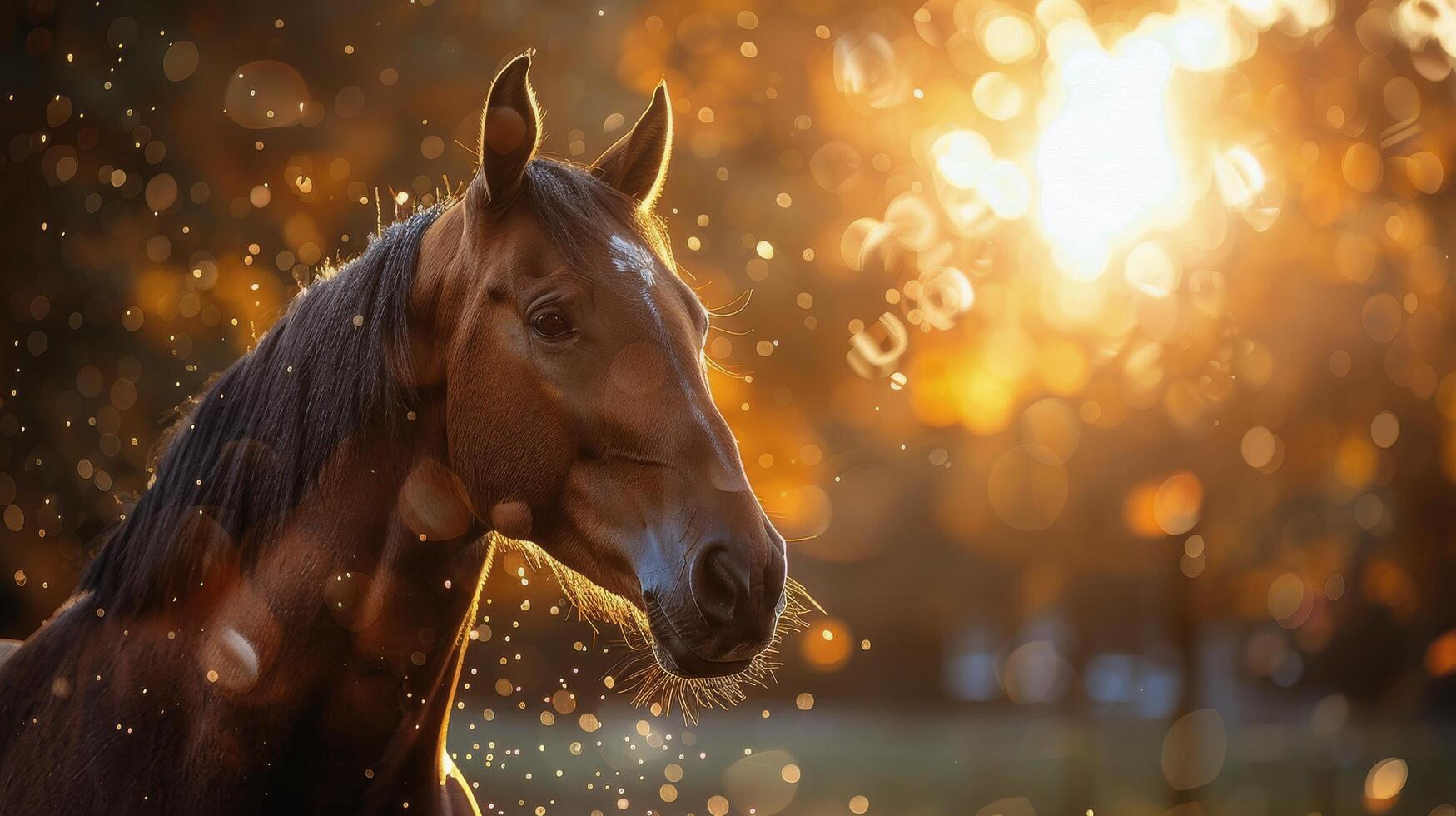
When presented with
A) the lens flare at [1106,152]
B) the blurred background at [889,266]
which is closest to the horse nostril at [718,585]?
the blurred background at [889,266]

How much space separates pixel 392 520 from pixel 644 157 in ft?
3.59

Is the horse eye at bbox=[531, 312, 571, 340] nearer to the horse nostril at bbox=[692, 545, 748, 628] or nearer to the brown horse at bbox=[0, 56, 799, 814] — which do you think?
the brown horse at bbox=[0, 56, 799, 814]

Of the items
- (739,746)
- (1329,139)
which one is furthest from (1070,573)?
(1329,139)

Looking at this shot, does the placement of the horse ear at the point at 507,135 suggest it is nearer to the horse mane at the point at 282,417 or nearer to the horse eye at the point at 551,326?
the horse mane at the point at 282,417

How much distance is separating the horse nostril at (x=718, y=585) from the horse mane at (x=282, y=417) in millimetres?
673

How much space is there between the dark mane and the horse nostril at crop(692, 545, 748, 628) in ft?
2.30

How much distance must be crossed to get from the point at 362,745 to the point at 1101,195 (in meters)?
9.67

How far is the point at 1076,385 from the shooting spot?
13.3m

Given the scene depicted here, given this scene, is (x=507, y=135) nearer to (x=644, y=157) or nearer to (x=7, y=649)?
(x=644, y=157)

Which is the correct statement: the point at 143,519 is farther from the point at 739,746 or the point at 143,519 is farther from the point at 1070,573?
the point at 1070,573

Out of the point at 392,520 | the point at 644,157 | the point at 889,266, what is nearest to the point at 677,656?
the point at 392,520

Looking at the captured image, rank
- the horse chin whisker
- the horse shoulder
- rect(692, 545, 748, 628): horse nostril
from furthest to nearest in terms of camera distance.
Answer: the horse shoulder
the horse chin whisker
rect(692, 545, 748, 628): horse nostril

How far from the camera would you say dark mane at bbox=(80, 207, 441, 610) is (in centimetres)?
212

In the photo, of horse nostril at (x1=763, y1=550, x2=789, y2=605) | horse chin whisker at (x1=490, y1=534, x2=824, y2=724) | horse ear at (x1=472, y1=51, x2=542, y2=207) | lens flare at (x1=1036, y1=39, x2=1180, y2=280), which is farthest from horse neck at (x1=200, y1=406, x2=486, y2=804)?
lens flare at (x1=1036, y1=39, x2=1180, y2=280)
